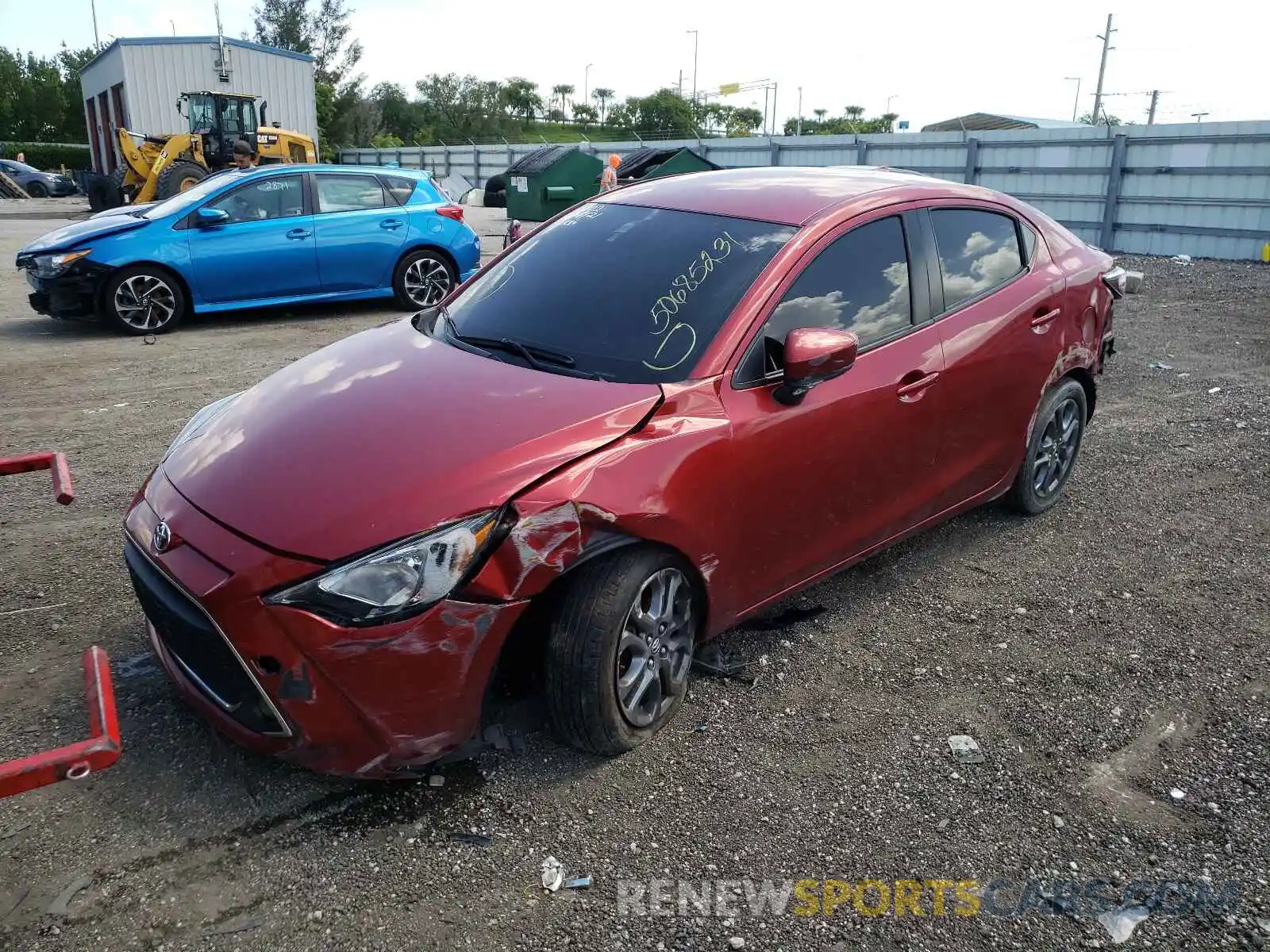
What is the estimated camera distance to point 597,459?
2766 millimetres

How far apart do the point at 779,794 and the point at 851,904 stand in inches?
17.7

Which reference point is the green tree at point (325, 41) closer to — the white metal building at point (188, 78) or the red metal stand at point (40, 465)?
the white metal building at point (188, 78)

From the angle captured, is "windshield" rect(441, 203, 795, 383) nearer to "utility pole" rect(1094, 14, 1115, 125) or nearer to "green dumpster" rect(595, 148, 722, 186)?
"green dumpster" rect(595, 148, 722, 186)

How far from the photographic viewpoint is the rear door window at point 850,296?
326 centimetres

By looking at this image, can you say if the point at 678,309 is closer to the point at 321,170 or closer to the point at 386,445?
the point at 386,445

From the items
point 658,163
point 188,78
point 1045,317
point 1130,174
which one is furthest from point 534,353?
point 188,78

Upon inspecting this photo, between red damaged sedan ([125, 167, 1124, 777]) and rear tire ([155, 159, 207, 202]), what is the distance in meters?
18.9

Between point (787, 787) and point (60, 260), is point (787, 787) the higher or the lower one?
the lower one

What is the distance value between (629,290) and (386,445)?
1.12 m

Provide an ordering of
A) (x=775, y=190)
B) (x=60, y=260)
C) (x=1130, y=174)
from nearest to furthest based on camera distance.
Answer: (x=775, y=190), (x=60, y=260), (x=1130, y=174)

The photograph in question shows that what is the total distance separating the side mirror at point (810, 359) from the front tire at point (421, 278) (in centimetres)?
804

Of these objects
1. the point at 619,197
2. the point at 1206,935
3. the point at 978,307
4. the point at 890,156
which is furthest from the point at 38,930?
the point at 890,156

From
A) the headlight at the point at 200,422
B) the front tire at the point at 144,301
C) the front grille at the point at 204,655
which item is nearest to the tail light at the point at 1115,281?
the headlight at the point at 200,422

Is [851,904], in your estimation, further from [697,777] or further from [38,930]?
[38,930]
